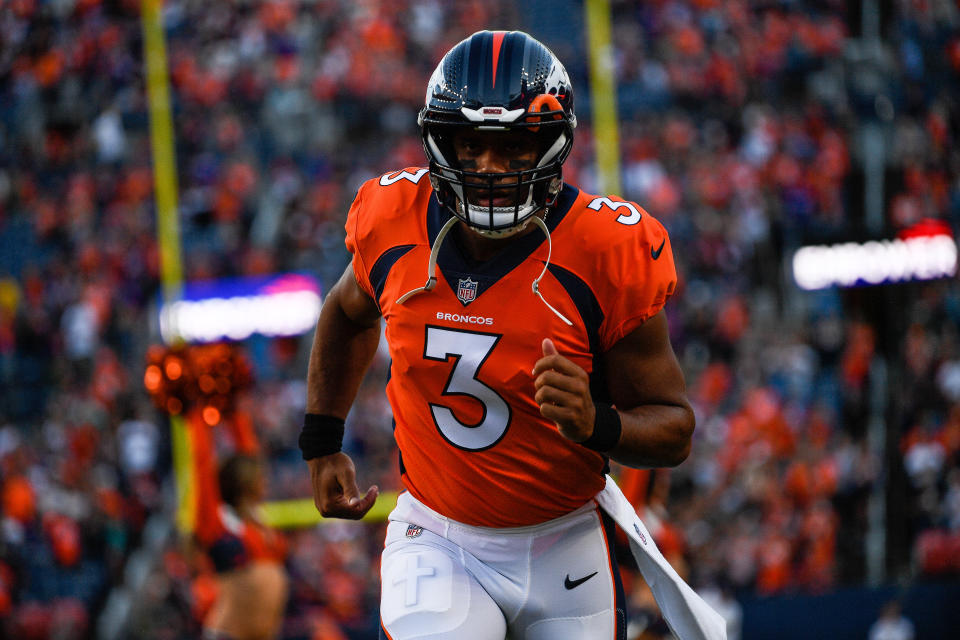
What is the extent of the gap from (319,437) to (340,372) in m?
0.18

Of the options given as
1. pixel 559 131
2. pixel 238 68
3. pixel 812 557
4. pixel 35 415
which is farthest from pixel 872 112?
pixel 559 131

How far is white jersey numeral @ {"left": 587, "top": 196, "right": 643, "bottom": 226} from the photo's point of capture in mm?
2623

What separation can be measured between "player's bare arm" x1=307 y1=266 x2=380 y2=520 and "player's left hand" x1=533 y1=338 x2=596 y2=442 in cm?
77

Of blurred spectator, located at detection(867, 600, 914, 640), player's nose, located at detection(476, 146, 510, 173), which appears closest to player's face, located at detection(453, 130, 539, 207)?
player's nose, located at detection(476, 146, 510, 173)

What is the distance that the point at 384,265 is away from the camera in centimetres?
275

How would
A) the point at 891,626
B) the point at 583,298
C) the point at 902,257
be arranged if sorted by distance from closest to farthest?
the point at 583,298 → the point at 891,626 → the point at 902,257

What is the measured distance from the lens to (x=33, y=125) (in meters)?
15.0

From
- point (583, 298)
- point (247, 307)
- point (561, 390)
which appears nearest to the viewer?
point (561, 390)

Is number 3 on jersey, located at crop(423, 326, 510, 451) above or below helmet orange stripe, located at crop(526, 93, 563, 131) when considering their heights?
below

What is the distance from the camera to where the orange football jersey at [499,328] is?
257 cm

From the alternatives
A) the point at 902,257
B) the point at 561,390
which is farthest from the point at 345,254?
the point at 561,390

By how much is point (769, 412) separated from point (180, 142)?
25.8 ft

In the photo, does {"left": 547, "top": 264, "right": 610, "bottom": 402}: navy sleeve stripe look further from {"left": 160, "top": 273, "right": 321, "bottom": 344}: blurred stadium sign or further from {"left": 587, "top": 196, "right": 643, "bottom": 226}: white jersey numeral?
{"left": 160, "top": 273, "right": 321, "bottom": 344}: blurred stadium sign

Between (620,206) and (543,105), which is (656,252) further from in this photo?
(543,105)
